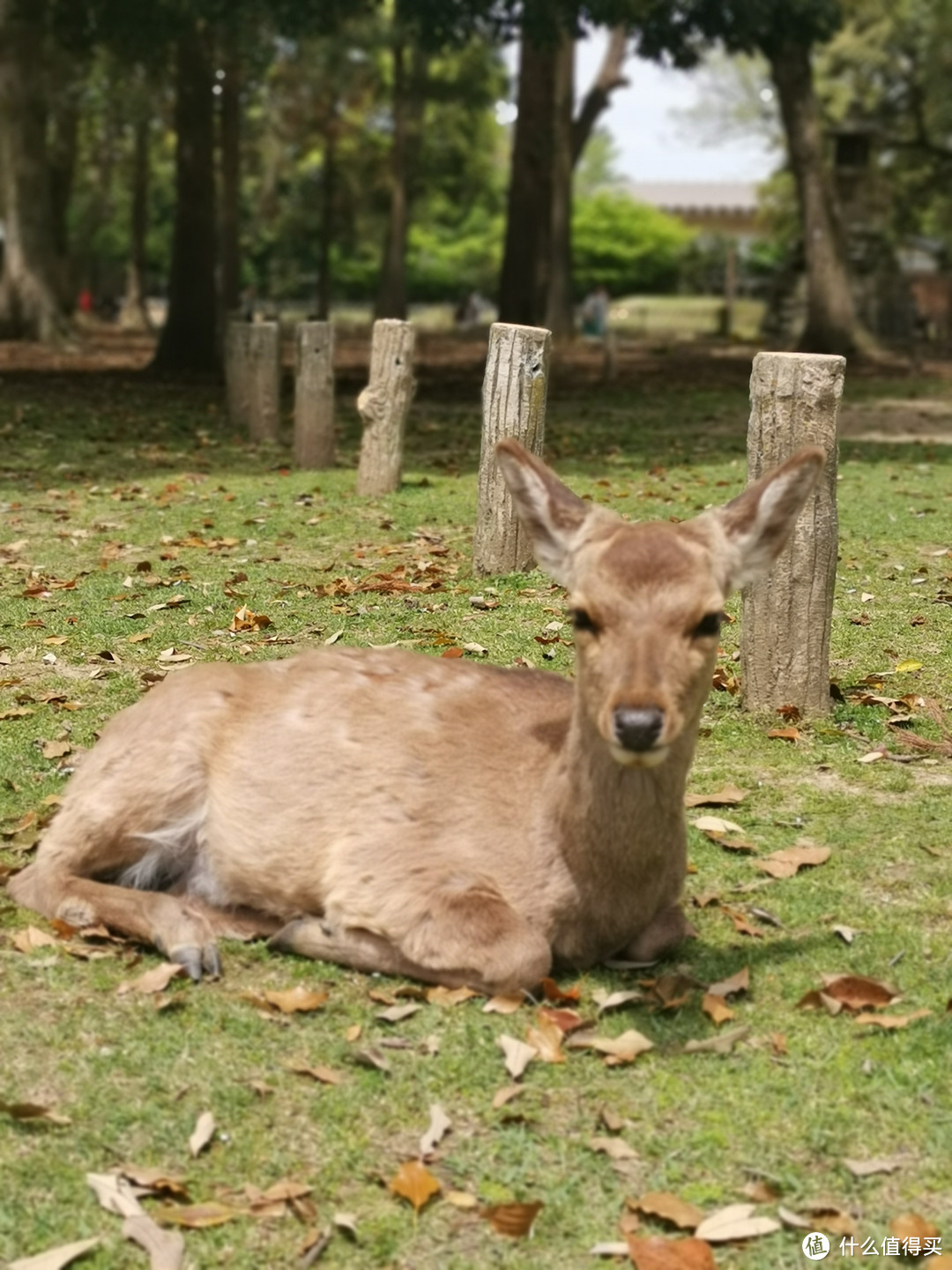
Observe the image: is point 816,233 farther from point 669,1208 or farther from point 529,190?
point 669,1208

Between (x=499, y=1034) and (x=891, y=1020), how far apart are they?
1.09 m

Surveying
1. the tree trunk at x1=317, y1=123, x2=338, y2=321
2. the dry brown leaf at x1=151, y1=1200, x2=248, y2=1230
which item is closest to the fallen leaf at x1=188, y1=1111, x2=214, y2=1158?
the dry brown leaf at x1=151, y1=1200, x2=248, y2=1230

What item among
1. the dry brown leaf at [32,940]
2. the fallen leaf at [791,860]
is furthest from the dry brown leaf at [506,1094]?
the fallen leaf at [791,860]

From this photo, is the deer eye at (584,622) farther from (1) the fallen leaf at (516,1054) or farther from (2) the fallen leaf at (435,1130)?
(2) the fallen leaf at (435,1130)

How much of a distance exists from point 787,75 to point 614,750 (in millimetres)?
26590

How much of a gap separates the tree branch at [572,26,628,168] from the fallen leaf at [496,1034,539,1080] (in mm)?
34301

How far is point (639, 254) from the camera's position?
67188mm

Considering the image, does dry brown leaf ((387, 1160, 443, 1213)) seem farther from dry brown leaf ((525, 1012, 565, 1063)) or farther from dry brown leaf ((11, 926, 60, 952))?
dry brown leaf ((11, 926, 60, 952))

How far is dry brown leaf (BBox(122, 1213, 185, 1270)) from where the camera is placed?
12.3 ft

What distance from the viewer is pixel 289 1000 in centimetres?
493

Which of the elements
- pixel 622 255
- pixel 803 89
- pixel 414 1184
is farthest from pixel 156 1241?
pixel 622 255

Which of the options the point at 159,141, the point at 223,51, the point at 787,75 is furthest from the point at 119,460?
the point at 159,141

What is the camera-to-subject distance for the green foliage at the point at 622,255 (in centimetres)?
6669

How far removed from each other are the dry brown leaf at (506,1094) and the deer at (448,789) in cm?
43
